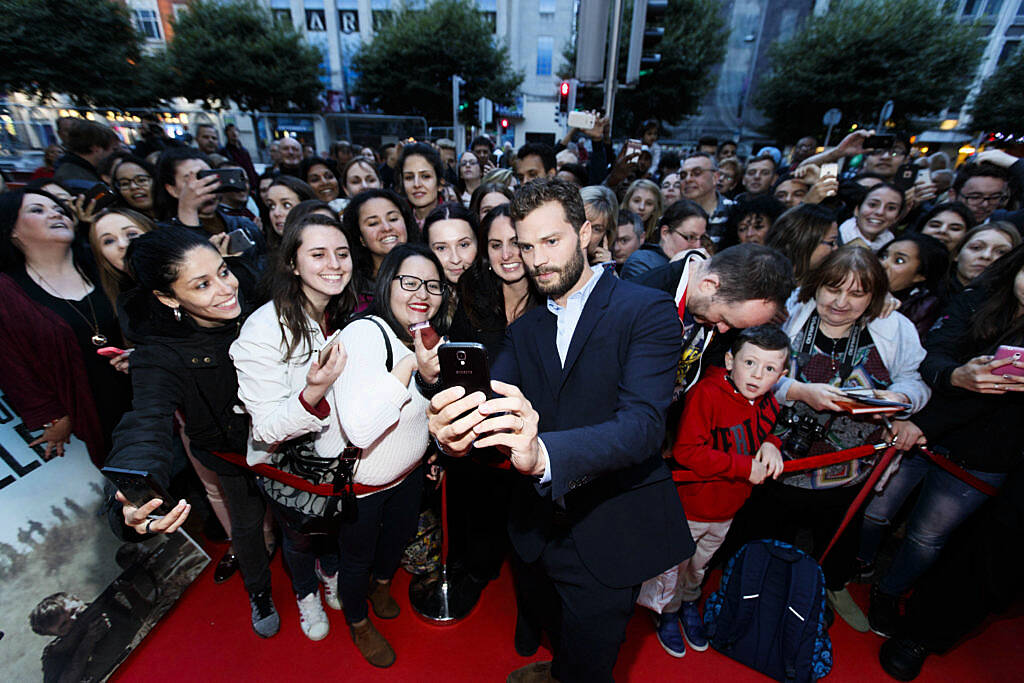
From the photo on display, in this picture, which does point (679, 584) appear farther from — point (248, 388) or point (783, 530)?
point (248, 388)

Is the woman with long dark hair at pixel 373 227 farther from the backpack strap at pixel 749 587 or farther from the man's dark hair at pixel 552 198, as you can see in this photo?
the backpack strap at pixel 749 587

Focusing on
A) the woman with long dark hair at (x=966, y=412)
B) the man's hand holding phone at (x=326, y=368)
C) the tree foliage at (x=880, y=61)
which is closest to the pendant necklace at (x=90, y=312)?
the man's hand holding phone at (x=326, y=368)

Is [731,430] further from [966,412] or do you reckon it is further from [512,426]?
[512,426]

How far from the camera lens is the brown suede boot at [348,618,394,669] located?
2.42 meters

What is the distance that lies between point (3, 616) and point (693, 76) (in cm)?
2548

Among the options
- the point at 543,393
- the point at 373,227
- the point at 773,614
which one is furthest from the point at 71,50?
the point at 773,614

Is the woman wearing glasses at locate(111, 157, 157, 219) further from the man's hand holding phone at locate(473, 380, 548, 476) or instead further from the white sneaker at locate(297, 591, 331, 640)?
the man's hand holding phone at locate(473, 380, 548, 476)

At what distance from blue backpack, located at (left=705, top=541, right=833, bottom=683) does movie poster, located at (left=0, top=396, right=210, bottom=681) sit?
329 cm

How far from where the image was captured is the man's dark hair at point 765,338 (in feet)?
6.98

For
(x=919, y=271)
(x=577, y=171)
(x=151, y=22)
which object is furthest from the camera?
(x=151, y=22)

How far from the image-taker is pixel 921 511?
2496 millimetres

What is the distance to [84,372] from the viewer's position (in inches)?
97.5

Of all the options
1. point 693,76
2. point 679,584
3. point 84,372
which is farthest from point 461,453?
point 693,76

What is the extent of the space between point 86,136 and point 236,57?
840 inches
